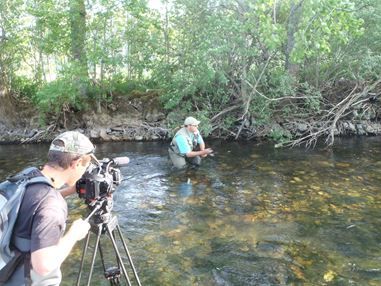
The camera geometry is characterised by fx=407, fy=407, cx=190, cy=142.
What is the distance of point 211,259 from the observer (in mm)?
5699

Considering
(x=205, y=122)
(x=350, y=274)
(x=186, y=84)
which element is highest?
(x=186, y=84)

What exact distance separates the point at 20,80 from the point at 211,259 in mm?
15465

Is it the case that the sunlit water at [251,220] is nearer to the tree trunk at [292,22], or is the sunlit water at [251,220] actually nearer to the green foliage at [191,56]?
the green foliage at [191,56]

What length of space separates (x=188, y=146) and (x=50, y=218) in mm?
7803

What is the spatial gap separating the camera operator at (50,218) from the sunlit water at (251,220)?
8.00 ft

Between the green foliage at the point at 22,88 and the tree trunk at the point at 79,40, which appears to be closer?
the tree trunk at the point at 79,40

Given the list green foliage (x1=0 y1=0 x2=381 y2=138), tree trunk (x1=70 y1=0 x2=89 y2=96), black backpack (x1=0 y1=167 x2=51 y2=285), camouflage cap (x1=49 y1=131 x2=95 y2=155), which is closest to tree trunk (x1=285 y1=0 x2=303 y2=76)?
green foliage (x1=0 y1=0 x2=381 y2=138)

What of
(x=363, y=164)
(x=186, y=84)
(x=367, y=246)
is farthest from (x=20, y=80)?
(x=367, y=246)

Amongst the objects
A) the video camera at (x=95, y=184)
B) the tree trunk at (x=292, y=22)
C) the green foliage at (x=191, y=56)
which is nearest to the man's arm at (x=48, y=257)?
the video camera at (x=95, y=184)

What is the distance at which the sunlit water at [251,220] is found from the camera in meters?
5.34

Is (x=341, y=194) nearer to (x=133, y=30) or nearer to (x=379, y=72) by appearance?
(x=379, y=72)

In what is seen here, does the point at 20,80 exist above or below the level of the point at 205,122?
above

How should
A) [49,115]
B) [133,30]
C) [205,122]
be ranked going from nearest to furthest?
1. [205,122]
2. [133,30]
3. [49,115]

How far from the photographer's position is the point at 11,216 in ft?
8.52
